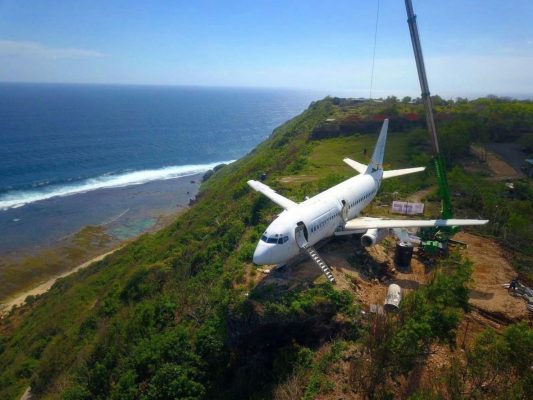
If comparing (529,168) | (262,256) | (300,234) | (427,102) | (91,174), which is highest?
(427,102)

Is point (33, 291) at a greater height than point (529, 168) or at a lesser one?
lesser

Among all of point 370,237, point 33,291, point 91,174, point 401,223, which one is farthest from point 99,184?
point 401,223

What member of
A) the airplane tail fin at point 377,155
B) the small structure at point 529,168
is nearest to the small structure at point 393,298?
the airplane tail fin at point 377,155

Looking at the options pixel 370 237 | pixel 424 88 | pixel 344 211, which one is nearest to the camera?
pixel 370 237

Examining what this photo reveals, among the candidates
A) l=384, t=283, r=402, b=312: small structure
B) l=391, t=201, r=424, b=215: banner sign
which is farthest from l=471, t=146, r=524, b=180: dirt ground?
l=384, t=283, r=402, b=312: small structure

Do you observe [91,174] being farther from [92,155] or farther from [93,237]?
[93,237]

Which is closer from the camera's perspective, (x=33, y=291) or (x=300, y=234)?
(x=300, y=234)

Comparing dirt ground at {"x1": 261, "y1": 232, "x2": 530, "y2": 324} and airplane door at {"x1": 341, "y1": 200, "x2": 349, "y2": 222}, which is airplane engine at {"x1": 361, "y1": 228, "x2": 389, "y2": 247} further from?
airplane door at {"x1": 341, "y1": 200, "x2": 349, "y2": 222}

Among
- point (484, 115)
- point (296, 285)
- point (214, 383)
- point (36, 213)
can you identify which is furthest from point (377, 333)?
point (36, 213)
